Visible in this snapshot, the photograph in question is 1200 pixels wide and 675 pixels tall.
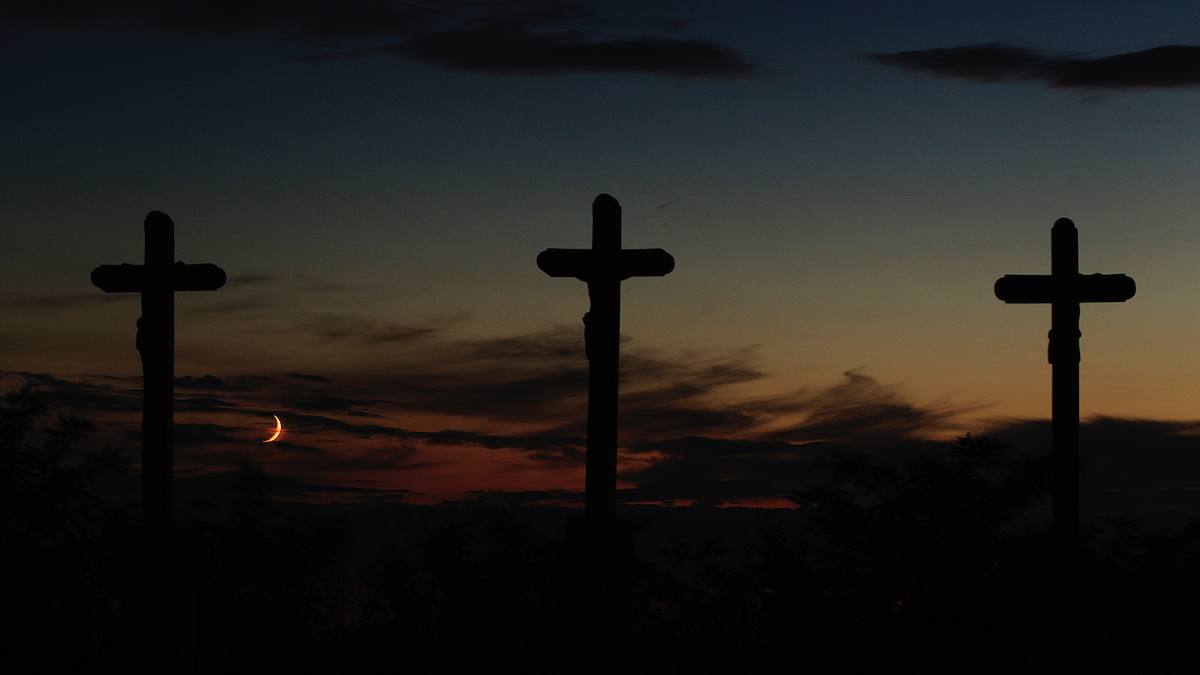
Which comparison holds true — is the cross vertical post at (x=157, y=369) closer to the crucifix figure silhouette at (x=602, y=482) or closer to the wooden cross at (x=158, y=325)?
the wooden cross at (x=158, y=325)

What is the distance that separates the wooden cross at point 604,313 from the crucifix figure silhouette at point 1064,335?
354 centimetres

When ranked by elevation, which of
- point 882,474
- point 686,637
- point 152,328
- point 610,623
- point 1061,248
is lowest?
point 686,637

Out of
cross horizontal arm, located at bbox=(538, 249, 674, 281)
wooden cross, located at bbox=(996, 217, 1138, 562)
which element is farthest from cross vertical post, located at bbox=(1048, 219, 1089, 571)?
cross horizontal arm, located at bbox=(538, 249, 674, 281)

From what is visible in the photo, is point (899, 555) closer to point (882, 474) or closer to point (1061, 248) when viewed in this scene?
point (882, 474)

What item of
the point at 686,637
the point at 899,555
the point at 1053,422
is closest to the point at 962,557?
the point at 899,555

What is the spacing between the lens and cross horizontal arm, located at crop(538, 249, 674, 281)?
913 centimetres

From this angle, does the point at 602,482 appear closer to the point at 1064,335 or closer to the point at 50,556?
the point at 1064,335

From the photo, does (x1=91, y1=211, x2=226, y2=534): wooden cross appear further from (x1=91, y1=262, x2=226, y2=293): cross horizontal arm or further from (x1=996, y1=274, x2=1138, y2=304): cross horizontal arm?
(x1=996, y1=274, x2=1138, y2=304): cross horizontal arm

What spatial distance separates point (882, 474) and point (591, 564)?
950cm

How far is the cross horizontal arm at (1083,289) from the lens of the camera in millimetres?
10070

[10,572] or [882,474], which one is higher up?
[882,474]

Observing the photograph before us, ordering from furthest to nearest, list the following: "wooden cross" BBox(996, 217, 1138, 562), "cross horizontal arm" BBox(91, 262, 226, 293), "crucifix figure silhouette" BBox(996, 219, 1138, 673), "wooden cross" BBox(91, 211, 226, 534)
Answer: "cross horizontal arm" BBox(91, 262, 226, 293) → "wooden cross" BBox(91, 211, 226, 534) → "wooden cross" BBox(996, 217, 1138, 562) → "crucifix figure silhouette" BBox(996, 219, 1138, 673)

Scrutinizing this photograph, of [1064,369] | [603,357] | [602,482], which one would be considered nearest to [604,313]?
[603,357]

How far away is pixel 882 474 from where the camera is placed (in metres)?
17.0
